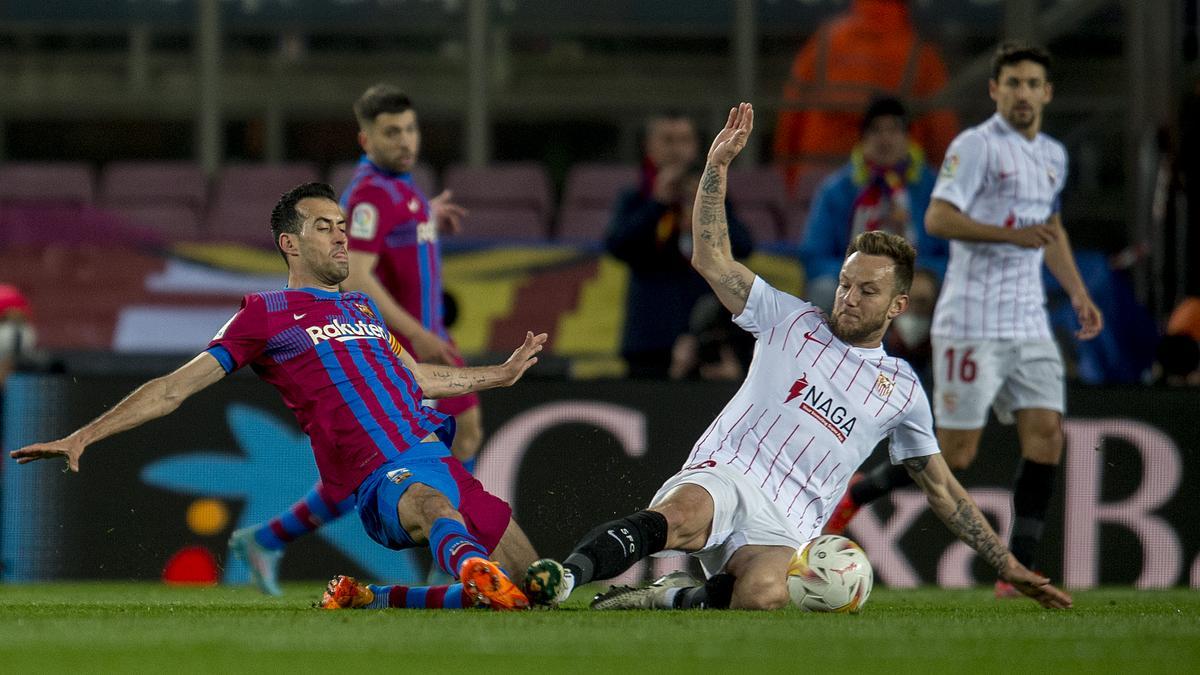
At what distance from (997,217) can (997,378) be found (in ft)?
2.15

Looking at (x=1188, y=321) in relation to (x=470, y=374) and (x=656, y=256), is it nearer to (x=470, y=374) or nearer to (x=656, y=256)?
(x=656, y=256)

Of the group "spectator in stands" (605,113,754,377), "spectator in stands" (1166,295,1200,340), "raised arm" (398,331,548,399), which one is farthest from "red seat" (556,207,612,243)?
"raised arm" (398,331,548,399)

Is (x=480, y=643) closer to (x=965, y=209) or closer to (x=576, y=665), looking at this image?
(x=576, y=665)

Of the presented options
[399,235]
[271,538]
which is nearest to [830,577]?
[399,235]

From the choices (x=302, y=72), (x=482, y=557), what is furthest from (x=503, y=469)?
(x=302, y=72)

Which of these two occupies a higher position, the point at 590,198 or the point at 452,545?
the point at 590,198

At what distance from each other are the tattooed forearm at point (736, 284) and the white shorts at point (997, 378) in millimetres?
1600

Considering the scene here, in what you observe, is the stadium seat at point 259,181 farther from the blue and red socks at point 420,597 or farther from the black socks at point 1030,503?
the blue and red socks at point 420,597

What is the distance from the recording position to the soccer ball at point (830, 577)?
5703mm

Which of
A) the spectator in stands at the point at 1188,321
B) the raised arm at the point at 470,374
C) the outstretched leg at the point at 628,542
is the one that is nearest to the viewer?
the outstretched leg at the point at 628,542

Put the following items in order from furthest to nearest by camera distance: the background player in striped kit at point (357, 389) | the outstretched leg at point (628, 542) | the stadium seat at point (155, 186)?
the stadium seat at point (155, 186)
the background player in striped kit at point (357, 389)
the outstretched leg at point (628, 542)

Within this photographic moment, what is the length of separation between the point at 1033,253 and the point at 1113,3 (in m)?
7.81

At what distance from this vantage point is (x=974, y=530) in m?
6.08

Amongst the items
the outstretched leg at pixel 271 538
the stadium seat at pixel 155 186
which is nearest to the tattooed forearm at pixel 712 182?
the outstretched leg at pixel 271 538
